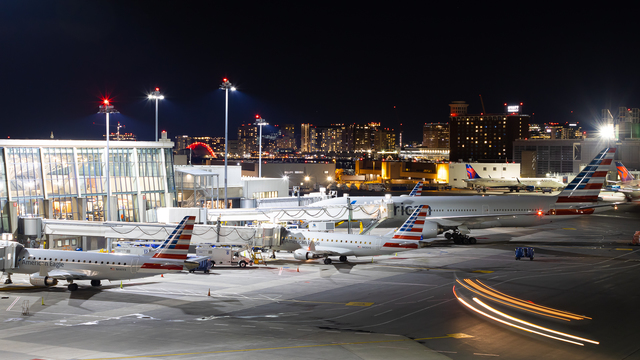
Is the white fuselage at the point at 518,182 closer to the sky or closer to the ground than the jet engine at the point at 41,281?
closer to the sky

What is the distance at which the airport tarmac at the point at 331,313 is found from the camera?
74.8ft

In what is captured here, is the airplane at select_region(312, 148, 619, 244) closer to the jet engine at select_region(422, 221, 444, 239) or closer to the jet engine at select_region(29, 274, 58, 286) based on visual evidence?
the jet engine at select_region(422, 221, 444, 239)

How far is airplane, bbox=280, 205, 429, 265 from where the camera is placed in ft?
143

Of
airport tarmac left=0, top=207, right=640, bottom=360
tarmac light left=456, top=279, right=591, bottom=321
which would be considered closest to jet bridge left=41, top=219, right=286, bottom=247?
airport tarmac left=0, top=207, right=640, bottom=360

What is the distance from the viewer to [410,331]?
2577cm

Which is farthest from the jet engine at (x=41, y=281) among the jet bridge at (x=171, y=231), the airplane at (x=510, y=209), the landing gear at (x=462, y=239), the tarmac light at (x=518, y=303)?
the landing gear at (x=462, y=239)

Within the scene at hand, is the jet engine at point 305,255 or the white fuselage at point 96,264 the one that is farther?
the jet engine at point 305,255

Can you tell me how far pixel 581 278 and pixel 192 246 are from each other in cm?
3225

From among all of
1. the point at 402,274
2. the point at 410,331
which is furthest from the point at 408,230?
the point at 410,331

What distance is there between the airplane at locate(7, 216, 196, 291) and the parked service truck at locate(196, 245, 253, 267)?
30.7ft

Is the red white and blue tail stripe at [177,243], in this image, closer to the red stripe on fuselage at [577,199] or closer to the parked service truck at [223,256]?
the parked service truck at [223,256]

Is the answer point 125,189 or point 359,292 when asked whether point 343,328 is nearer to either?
point 359,292

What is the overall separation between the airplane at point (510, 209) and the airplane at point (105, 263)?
26.2 meters

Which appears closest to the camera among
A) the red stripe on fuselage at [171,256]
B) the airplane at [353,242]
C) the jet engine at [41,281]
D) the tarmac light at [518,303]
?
the tarmac light at [518,303]
